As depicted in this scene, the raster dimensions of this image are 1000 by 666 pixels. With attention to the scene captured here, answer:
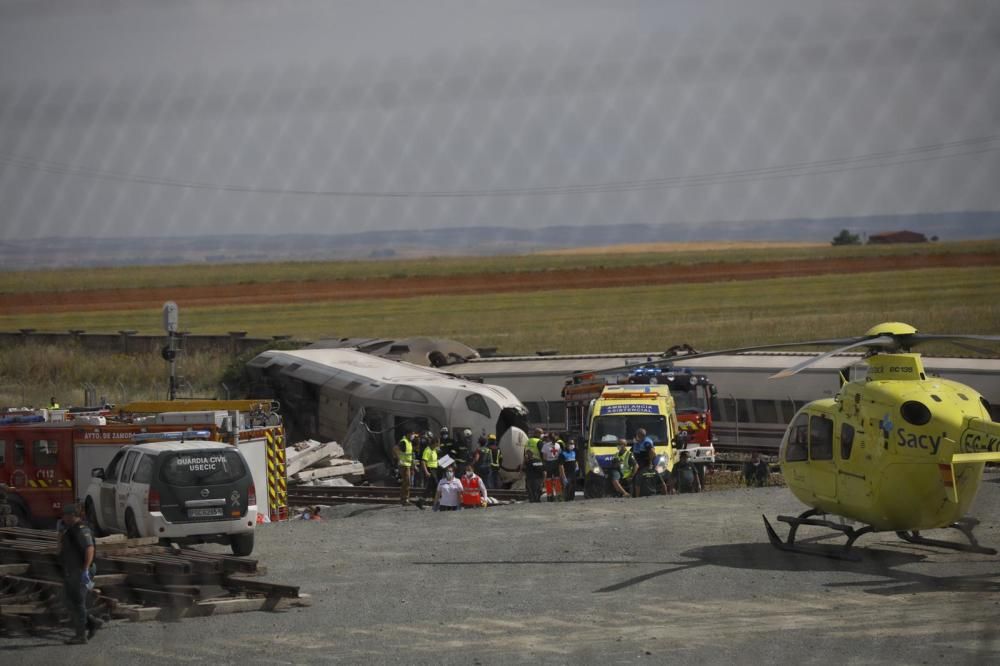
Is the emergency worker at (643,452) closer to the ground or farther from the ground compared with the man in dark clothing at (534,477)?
farther from the ground

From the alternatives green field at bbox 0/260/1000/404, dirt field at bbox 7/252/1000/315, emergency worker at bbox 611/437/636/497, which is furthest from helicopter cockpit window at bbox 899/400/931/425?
dirt field at bbox 7/252/1000/315

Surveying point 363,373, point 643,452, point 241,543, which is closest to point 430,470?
point 643,452

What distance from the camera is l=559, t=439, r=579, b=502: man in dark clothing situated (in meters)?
22.0

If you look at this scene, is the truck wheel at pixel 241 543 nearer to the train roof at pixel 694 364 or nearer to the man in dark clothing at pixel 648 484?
the man in dark clothing at pixel 648 484

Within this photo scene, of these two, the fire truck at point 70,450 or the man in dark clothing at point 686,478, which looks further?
the man in dark clothing at point 686,478

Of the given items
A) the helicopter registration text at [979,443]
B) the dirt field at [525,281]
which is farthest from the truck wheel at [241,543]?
the dirt field at [525,281]

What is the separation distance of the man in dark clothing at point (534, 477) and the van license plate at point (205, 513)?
7741 mm

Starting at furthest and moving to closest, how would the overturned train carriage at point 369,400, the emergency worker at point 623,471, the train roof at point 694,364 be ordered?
the train roof at point 694,364, the overturned train carriage at point 369,400, the emergency worker at point 623,471

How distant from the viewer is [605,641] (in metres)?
10.6

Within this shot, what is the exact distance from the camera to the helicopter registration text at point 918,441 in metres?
13.0

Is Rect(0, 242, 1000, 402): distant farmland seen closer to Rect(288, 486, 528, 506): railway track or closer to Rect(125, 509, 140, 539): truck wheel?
Rect(288, 486, 528, 506): railway track

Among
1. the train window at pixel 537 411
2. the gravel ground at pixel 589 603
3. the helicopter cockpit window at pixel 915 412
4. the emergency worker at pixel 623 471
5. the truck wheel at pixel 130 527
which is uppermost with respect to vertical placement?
the train window at pixel 537 411

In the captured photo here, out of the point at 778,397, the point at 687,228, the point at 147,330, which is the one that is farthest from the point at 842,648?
the point at 147,330

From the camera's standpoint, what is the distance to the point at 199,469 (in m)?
15.5
